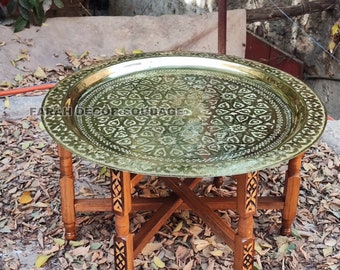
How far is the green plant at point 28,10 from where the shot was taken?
175 inches

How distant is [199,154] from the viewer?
6.32 ft

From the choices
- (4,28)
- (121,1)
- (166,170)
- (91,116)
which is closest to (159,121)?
(91,116)

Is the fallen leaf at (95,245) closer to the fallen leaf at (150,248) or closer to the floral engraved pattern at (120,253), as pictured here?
the fallen leaf at (150,248)

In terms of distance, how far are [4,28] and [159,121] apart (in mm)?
2860

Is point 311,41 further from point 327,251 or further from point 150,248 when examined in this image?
point 150,248

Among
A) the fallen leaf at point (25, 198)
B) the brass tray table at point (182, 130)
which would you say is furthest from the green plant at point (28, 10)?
the brass tray table at point (182, 130)

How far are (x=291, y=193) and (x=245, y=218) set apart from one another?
57 centimetres

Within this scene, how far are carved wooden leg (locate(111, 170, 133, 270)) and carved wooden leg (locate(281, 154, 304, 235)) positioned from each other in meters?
0.81

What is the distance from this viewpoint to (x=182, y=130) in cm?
209

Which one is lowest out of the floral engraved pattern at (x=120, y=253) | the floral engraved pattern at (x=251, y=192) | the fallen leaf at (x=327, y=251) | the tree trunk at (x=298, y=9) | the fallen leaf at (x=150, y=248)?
the fallen leaf at (x=327, y=251)

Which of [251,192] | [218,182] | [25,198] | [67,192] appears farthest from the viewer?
[218,182]

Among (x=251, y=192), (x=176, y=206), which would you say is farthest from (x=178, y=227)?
(x=251, y=192)

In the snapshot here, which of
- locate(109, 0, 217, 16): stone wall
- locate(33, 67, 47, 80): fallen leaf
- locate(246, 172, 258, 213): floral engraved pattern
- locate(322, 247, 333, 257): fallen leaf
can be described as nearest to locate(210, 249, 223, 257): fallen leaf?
locate(322, 247, 333, 257): fallen leaf

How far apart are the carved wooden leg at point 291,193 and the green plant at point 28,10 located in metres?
2.90
